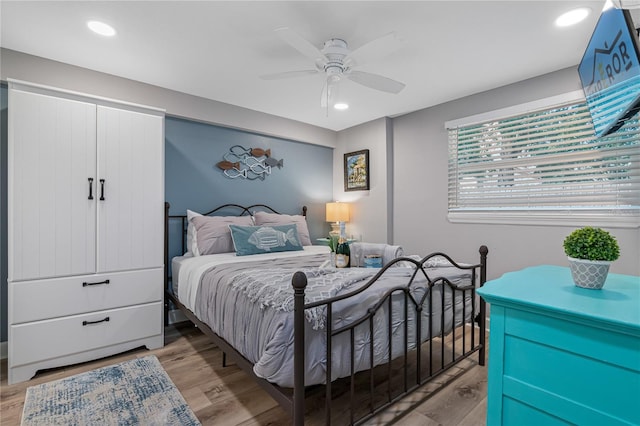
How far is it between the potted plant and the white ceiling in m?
1.56

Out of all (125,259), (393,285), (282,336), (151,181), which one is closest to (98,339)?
(125,259)

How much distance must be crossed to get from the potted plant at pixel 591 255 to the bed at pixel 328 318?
790mm

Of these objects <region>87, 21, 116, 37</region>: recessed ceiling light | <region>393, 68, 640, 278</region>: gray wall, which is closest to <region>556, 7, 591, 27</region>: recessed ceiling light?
<region>393, 68, 640, 278</region>: gray wall

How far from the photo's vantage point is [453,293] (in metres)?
2.10

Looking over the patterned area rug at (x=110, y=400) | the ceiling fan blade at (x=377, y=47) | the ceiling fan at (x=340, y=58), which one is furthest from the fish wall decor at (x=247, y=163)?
the patterned area rug at (x=110, y=400)

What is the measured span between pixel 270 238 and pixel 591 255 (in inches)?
99.4

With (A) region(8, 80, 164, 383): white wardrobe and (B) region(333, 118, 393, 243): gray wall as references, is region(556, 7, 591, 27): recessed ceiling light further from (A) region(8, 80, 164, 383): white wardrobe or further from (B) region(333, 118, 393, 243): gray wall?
(A) region(8, 80, 164, 383): white wardrobe

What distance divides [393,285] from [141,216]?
2197mm

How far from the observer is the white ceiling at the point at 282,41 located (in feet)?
6.38

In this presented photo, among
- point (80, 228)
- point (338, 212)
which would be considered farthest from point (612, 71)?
point (80, 228)

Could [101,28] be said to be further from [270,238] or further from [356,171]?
[356,171]

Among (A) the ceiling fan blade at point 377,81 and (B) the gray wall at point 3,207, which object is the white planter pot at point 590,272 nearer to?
(A) the ceiling fan blade at point 377,81

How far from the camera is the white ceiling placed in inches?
76.5

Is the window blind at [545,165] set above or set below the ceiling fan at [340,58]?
below
